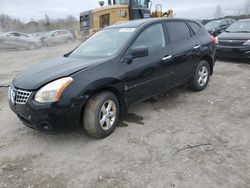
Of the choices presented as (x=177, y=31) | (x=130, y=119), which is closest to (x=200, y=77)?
(x=177, y=31)

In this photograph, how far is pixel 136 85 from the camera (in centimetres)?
414

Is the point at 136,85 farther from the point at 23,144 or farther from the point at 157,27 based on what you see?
the point at 23,144

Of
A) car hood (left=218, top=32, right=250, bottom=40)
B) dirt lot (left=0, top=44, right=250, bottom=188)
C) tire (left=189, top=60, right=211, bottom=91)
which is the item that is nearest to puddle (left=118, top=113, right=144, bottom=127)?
dirt lot (left=0, top=44, right=250, bottom=188)

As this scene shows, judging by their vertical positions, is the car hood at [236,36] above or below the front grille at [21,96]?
above

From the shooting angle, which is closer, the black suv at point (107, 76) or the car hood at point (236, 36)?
the black suv at point (107, 76)

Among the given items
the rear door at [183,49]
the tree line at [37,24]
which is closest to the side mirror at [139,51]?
the rear door at [183,49]

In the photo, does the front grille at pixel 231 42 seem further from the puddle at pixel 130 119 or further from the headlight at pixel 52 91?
the headlight at pixel 52 91

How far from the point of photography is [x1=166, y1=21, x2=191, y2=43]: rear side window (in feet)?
16.1

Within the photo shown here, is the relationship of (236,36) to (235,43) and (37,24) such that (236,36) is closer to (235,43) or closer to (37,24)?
(235,43)

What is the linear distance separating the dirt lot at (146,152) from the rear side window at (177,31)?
1.35 m

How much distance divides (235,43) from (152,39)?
16.7ft

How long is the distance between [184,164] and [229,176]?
0.52m

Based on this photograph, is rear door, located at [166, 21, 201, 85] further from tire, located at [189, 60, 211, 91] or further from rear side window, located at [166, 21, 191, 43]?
tire, located at [189, 60, 211, 91]

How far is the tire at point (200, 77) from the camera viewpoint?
18.4 feet
